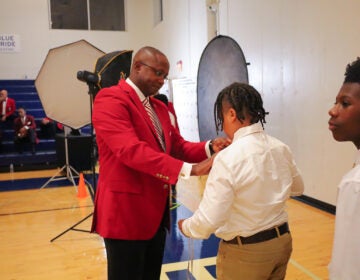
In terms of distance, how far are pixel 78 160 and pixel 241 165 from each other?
5.77m

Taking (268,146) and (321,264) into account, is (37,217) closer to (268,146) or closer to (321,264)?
(321,264)

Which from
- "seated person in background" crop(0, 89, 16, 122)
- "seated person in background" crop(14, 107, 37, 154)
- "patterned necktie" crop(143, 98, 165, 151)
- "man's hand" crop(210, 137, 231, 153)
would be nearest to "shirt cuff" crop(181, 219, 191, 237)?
"patterned necktie" crop(143, 98, 165, 151)

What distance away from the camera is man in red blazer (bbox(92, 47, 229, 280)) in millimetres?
1446

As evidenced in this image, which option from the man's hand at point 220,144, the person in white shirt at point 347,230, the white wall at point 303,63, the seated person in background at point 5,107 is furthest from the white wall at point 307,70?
the seated person in background at point 5,107

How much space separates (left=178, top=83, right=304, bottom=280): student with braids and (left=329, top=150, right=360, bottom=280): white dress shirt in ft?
1.35

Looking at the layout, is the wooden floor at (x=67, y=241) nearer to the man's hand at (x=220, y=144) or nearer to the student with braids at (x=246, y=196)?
the man's hand at (x=220, y=144)

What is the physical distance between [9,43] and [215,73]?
29.0 feet

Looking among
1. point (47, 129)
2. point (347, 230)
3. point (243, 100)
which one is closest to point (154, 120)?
point (243, 100)

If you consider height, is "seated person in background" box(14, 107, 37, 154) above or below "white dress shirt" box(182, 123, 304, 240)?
below

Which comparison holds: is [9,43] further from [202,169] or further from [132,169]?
[202,169]

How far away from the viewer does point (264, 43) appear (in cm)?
507

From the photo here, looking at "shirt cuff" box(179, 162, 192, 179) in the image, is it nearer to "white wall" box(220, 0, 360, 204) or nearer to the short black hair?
the short black hair

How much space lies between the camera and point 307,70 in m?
4.29

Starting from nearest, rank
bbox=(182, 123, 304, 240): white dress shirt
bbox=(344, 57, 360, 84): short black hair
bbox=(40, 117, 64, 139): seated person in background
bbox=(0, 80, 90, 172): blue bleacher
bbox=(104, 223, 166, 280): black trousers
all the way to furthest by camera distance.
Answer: bbox=(344, 57, 360, 84): short black hair < bbox=(182, 123, 304, 240): white dress shirt < bbox=(104, 223, 166, 280): black trousers < bbox=(0, 80, 90, 172): blue bleacher < bbox=(40, 117, 64, 139): seated person in background
